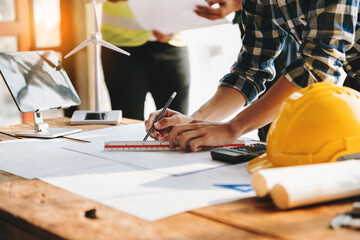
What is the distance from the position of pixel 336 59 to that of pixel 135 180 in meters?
0.59

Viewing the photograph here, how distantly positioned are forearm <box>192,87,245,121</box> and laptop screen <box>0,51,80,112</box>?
1.56 feet

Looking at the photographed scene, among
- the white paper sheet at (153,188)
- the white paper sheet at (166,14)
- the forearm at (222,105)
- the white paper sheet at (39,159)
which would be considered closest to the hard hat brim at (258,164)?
the white paper sheet at (153,188)

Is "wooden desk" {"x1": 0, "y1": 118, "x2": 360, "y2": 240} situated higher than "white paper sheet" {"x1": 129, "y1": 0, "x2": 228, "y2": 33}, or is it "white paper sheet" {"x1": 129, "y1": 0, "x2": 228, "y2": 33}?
"white paper sheet" {"x1": 129, "y1": 0, "x2": 228, "y2": 33}

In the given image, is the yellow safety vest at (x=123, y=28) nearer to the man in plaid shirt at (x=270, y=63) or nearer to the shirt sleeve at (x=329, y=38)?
the man in plaid shirt at (x=270, y=63)

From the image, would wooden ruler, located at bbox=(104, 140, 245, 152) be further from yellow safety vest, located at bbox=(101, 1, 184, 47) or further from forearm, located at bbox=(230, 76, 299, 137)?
yellow safety vest, located at bbox=(101, 1, 184, 47)

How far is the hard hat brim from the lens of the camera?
3.46ft

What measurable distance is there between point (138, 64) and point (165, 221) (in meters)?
1.79

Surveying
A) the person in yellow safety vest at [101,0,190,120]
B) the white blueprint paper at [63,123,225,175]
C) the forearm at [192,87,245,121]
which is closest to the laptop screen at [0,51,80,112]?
the white blueprint paper at [63,123,225,175]

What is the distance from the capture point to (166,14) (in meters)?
2.54

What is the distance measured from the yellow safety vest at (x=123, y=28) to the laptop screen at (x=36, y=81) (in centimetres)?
81

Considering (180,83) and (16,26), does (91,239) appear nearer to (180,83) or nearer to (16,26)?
(180,83)

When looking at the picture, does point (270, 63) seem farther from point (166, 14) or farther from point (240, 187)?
point (166, 14)

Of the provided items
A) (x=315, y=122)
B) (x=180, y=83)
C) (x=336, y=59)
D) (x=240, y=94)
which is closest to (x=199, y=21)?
(x=180, y=83)

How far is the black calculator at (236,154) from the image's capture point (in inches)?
45.1
